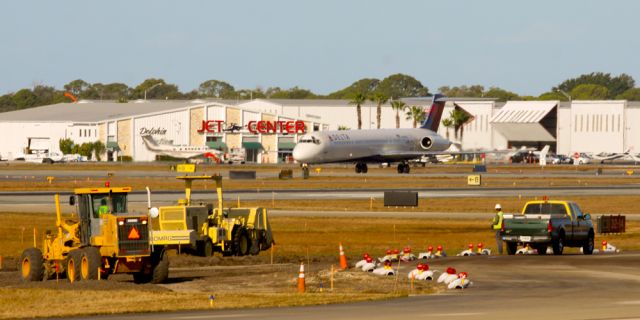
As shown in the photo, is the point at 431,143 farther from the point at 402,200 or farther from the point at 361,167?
the point at 402,200

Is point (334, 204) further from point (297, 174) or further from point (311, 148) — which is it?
point (297, 174)

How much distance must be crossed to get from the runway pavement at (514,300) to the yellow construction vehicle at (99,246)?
516cm

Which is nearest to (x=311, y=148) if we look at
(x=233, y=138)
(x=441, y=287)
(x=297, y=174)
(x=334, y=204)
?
(x=297, y=174)

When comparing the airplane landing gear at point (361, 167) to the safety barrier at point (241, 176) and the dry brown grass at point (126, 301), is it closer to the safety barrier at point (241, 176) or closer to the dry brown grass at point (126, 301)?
the safety barrier at point (241, 176)

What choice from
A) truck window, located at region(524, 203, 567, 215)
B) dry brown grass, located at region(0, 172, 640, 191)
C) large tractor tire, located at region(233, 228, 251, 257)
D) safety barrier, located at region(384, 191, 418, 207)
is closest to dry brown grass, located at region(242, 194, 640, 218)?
safety barrier, located at region(384, 191, 418, 207)

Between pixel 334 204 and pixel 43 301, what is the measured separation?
4756 cm

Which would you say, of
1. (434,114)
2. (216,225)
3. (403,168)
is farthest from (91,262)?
(434,114)

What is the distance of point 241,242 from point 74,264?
972cm

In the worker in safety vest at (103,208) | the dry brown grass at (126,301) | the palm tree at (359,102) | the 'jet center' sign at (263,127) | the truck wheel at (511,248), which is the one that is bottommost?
the truck wheel at (511,248)

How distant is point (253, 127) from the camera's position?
184250 millimetres

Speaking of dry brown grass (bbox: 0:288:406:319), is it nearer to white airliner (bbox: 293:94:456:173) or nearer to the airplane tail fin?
white airliner (bbox: 293:94:456:173)

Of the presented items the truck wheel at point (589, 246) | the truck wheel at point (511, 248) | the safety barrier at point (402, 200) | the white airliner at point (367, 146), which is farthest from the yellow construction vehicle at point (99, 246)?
the white airliner at point (367, 146)

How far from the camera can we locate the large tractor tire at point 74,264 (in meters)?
31.9

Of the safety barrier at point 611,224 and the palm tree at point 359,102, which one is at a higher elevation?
the palm tree at point 359,102
